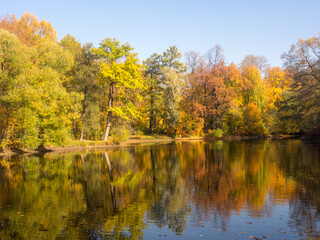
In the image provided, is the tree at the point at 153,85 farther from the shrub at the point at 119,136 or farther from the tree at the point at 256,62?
the tree at the point at 256,62

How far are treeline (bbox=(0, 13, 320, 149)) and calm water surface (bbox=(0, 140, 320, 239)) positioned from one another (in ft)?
50.3

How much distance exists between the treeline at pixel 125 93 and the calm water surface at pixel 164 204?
1533 cm

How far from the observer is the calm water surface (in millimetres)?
8438

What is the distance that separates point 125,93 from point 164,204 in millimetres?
43700

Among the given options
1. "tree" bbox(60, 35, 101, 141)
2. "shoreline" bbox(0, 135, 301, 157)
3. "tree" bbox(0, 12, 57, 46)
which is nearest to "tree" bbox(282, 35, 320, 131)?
"shoreline" bbox(0, 135, 301, 157)

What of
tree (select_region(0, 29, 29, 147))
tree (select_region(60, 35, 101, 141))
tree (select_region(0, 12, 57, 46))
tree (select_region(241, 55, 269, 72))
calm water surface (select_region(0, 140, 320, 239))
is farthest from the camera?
tree (select_region(241, 55, 269, 72))

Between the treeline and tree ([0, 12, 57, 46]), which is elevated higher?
tree ([0, 12, 57, 46])

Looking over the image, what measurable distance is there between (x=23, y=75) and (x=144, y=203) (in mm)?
24805

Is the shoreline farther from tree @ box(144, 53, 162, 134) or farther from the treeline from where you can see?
tree @ box(144, 53, 162, 134)

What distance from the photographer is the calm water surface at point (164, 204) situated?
844 centimetres

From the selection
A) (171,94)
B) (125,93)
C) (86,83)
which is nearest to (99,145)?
(86,83)

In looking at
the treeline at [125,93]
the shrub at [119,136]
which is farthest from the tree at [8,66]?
the shrub at [119,136]

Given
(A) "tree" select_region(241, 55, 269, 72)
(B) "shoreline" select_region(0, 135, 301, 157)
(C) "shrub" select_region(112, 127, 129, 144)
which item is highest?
(A) "tree" select_region(241, 55, 269, 72)

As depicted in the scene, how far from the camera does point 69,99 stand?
116ft
